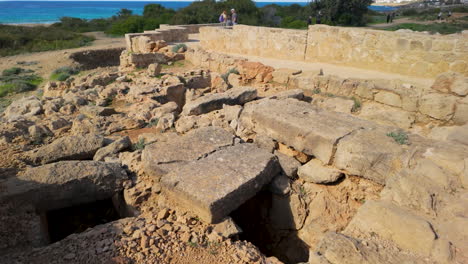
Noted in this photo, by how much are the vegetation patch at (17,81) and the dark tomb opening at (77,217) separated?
1157 cm

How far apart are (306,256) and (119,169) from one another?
3.04 meters

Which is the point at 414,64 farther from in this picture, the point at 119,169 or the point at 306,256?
the point at 119,169

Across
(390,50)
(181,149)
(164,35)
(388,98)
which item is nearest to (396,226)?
(181,149)

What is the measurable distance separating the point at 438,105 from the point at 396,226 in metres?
3.86

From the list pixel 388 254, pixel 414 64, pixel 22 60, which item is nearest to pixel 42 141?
pixel 388 254

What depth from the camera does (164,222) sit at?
→ 362 centimetres

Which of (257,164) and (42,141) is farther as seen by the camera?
(42,141)

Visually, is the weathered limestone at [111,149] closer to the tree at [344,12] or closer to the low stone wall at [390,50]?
the low stone wall at [390,50]

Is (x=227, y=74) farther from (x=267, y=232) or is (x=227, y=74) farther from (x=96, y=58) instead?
(x=96, y=58)

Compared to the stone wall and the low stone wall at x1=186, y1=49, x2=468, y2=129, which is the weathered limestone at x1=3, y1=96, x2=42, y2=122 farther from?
the stone wall

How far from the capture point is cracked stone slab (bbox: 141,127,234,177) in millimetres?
4312

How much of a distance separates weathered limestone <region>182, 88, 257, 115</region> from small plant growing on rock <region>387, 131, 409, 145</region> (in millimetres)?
3163

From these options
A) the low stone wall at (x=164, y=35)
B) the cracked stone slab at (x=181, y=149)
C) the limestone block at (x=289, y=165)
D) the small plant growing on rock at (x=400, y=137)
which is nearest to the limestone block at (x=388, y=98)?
the small plant growing on rock at (x=400, y=137)

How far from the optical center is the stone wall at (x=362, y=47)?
728 centimetres
